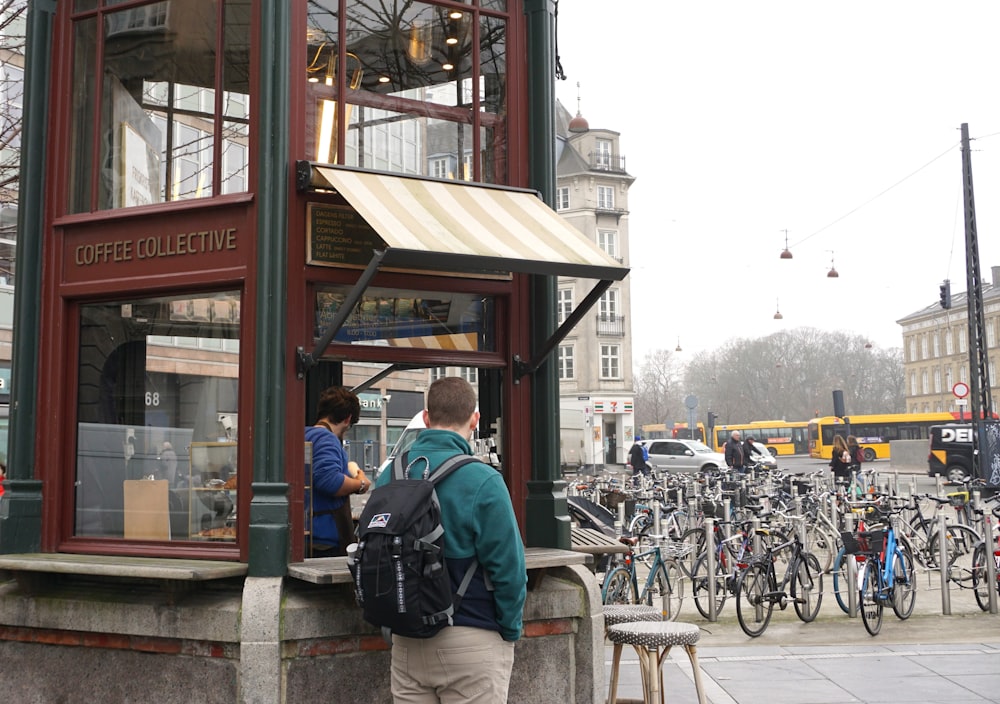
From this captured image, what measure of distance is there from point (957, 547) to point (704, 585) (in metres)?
3.60

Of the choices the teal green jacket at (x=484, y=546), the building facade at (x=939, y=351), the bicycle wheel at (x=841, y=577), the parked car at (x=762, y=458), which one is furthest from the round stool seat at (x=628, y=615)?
the building facade at (x=939, y=351)

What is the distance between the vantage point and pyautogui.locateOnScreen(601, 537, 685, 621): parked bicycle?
10.7 metres

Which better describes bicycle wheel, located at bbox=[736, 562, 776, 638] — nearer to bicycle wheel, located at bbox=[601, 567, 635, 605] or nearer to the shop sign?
bicycle wheel, located at bbox=[601, 567, 635, 605]

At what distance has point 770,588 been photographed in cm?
1056

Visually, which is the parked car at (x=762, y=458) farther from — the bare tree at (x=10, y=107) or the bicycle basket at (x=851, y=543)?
the bare tree at (x=10, y=107)

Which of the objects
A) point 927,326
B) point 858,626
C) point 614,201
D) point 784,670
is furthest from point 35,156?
point 927,326

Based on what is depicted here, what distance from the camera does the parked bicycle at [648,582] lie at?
10.7 meters

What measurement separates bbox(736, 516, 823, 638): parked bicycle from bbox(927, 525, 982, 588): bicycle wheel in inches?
96.7

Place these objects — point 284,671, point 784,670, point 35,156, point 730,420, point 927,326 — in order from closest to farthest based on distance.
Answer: point 284,671 < point 35,156 < point 784,670 < point 927,326 < point 730,420

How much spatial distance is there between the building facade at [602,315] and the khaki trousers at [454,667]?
2235 inches

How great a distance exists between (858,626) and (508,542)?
7.53 metres

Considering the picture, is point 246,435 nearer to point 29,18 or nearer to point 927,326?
point 29,18

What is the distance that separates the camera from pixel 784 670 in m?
8.86

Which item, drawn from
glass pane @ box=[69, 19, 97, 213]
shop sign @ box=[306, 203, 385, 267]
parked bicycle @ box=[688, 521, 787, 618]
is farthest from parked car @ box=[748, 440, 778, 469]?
glass pane @ box=[69, 19, 97, 213]
